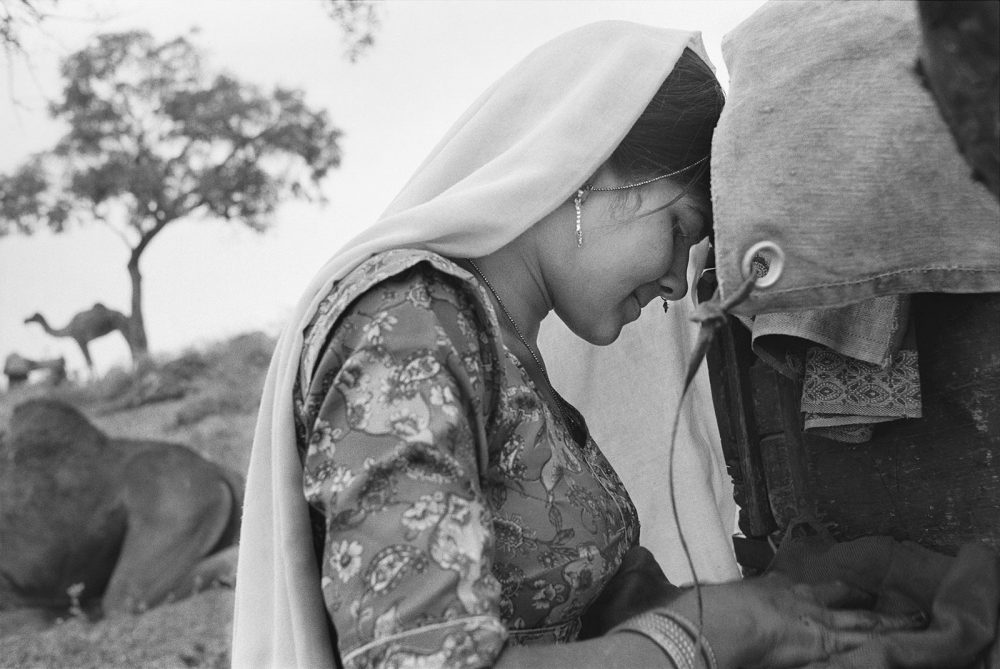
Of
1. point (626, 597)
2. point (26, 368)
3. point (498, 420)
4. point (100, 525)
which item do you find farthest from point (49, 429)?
point (498, 420)

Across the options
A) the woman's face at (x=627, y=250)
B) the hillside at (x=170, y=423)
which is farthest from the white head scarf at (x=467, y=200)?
the hillside at (x=170, y=423)

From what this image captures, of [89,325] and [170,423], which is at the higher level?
[89,325]

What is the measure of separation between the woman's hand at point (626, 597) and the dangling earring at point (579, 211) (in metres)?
0.56

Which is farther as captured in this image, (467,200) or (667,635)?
(467,200)

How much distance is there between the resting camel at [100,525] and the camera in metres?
6.98

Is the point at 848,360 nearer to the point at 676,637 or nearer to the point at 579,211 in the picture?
the point at 579,211

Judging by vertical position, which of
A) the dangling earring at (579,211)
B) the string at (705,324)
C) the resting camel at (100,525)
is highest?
the dangling earring at (579,211)

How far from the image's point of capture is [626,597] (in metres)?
1.77

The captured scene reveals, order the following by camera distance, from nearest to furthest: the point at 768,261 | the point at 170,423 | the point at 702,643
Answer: the point at 702,643 → the point at 768,261 → the point at 170,423

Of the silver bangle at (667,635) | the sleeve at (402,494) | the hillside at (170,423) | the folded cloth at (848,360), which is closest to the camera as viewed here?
the sleeve at (402,494)

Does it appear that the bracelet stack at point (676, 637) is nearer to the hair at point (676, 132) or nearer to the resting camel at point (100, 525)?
the hair at point (676, 132)

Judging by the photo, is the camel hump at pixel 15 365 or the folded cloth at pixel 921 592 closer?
the folded cloth at pixel 921 592

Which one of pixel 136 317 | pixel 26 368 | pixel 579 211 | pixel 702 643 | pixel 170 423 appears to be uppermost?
pixel 579 211

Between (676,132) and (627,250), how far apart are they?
0.70ft
